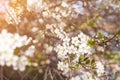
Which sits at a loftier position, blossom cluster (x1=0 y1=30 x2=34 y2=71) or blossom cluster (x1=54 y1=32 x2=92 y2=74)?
blossom cluster (x1=54 y1=32 x2=92 y2=74)

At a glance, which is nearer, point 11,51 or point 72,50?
point 11,51

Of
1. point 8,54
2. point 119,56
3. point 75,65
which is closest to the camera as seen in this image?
point 8,54

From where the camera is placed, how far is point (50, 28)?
3488 millimetres

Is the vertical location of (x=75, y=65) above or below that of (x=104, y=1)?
below

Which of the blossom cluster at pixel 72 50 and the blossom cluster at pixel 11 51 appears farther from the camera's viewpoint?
the blossom cluster at pixel 72 50

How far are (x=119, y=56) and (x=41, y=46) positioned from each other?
1.76m

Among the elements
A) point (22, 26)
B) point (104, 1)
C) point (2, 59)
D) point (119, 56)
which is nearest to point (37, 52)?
point (22, 26)

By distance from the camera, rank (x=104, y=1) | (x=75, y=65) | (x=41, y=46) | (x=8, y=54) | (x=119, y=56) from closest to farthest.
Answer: (x=8, y=54), (x=75, y=65), (x=104, y=1), (x=41, y=46), (x=119, y=56)

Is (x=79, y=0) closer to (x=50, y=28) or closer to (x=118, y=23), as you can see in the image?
(x=50, y=28)

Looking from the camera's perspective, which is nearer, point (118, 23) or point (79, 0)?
point (79, 0)

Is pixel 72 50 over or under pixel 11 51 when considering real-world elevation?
over

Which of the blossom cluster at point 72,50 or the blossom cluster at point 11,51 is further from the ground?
the blossom cluster at point 72,50

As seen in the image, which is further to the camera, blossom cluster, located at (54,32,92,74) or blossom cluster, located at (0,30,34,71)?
blossom cluster, located at (54,32,92,74)

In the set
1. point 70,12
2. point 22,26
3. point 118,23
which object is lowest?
point 70,12
